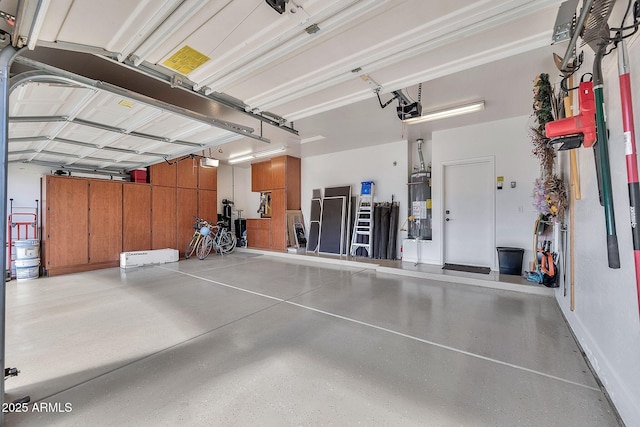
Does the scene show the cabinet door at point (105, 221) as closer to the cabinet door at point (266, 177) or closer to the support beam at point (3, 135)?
the cabinet door at point (266, 177)

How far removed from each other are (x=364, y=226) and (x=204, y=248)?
4.52 metres

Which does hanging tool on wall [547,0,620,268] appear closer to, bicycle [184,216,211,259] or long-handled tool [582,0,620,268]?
long-handled tool [582,0,620,268]

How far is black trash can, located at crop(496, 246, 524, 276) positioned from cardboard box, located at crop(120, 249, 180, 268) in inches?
284

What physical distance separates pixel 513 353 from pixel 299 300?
2.38 metres

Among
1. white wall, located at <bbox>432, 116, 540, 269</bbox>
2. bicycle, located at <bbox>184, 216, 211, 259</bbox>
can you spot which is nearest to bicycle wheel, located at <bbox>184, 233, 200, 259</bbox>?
bicycle, located at <bbox>184, 216, 211, 259</bbox>

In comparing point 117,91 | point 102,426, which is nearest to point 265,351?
point 102,426

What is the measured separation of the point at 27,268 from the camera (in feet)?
16.0

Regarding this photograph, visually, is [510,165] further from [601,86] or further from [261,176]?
[261,176]

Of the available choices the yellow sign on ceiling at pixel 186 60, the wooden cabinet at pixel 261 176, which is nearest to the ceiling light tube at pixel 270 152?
the wooden cabinet at pixel 261 176

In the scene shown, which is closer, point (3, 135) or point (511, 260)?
point (3, 135)

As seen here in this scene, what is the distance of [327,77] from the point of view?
6.68 ft

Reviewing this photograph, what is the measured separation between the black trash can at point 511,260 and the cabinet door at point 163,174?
25.5 ft

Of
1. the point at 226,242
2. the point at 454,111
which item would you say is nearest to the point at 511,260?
the point at 454,111

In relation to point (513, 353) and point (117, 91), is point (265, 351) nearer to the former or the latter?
point (513, 353)
